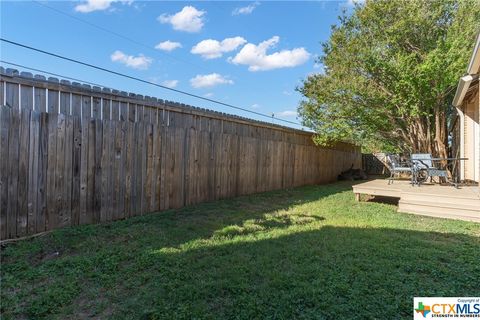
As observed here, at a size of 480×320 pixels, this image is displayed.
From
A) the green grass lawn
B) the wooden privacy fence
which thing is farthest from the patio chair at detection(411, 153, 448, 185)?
the wooden privacy fence

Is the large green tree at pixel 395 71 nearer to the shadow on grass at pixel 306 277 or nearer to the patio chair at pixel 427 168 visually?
the patio chair at pixel 427 168

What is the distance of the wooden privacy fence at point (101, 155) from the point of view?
3170 mm

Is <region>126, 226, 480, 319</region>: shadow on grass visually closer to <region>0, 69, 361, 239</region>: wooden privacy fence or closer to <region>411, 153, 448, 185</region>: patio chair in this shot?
<region>0, 69, 361, 239</region>: wooden privacy fence

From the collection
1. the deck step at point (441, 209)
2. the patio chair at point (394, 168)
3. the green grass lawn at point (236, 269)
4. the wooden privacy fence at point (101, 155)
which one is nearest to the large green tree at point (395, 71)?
the patio chair at point (394, 168)

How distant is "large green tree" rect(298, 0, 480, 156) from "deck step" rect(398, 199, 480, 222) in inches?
133

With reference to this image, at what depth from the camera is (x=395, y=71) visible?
7465 millimetres

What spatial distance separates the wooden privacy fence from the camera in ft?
10.4

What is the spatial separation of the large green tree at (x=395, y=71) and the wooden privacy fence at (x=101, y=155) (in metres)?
4.01

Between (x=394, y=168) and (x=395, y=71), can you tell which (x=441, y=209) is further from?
(x=395, y=71)

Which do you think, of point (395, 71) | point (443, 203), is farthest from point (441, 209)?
point (395, 71)

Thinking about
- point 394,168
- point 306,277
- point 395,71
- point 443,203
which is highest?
point 395,71

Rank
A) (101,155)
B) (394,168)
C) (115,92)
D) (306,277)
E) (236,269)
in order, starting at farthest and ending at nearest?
(394,168) < (115,92) < (101,155) < (236,269) < (306,277)

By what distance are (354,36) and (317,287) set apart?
8.29 meters

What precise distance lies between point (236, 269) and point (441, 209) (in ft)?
13.9
